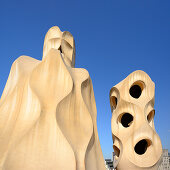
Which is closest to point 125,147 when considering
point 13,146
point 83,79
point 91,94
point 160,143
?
point 160,143

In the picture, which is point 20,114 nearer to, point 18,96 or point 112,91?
point 18,96

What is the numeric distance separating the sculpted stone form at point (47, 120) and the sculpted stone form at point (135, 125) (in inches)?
196

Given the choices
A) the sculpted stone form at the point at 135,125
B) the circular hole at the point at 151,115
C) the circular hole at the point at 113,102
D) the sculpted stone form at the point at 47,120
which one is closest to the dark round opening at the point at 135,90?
the sculpted stone form at the point at 135,125

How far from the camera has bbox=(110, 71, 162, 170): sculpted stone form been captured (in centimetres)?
933

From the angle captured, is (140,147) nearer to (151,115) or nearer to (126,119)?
(126,119)

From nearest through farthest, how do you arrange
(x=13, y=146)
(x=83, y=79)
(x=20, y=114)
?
(x=13, y=146) < (x=20, y=114) < (x=83, y=79)

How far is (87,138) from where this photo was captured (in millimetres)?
4551

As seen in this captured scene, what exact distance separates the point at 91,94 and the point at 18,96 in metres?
2.61

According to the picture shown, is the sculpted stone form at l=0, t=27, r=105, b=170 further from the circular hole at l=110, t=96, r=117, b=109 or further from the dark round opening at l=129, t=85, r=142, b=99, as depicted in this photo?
the dark round opening at l=129, t=85, r=142, b=99

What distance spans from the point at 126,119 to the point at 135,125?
51.8 inches

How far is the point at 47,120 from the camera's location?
4195mm

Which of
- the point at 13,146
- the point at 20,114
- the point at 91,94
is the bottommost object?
the point at 13,146

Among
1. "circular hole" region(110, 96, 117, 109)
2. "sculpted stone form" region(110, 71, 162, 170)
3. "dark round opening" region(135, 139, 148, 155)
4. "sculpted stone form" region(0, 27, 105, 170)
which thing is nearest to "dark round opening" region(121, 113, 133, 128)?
"sculpted stone form" region(110, 71, 162, 170)

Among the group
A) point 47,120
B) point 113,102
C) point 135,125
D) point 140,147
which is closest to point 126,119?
point 135,125
